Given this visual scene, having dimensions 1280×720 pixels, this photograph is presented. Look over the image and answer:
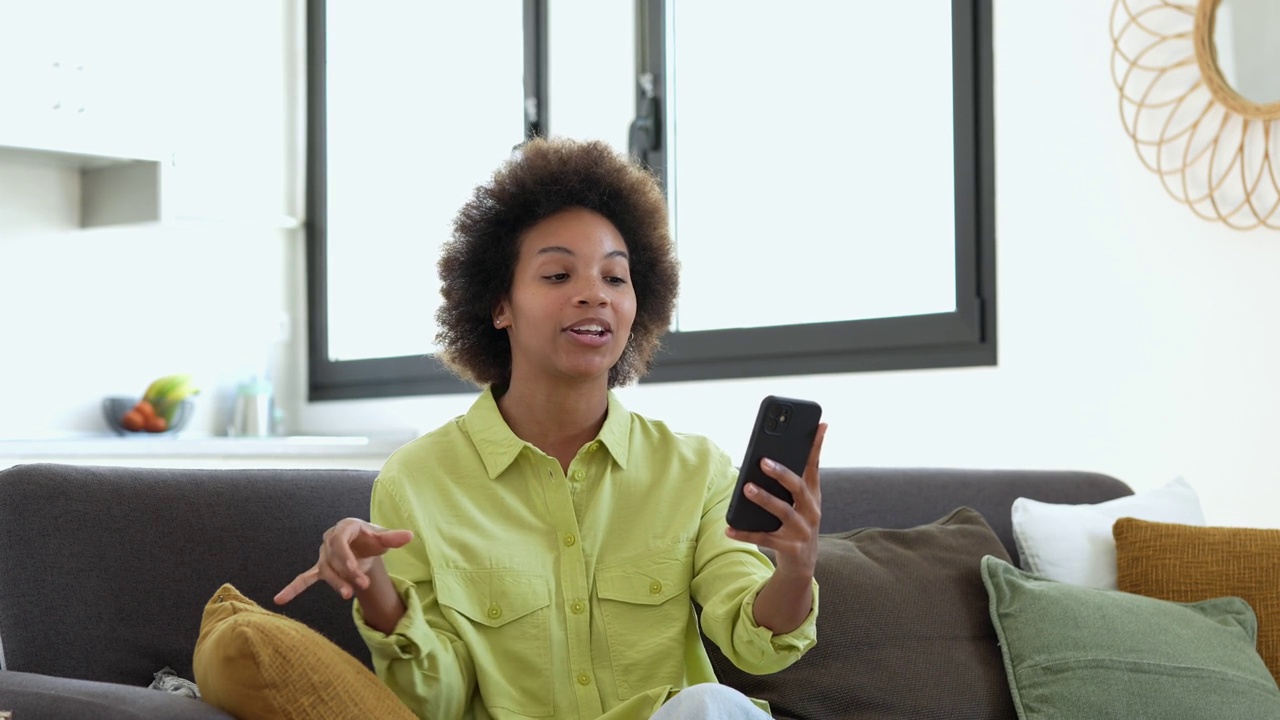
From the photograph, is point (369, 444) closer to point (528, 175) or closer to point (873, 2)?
point (873, 2)

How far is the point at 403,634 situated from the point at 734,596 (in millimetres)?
402

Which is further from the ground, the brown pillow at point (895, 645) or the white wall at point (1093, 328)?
the white wall at point (1093, 328)

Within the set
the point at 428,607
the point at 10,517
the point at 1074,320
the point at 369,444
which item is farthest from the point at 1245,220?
the point at 369,444

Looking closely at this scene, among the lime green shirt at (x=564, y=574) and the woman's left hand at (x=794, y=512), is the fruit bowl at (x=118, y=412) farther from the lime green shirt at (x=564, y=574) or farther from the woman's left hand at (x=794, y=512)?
the woman's left hand at (x=794, y=512)

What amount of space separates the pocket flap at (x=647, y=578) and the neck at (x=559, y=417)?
172mm

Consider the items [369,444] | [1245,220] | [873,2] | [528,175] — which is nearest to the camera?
[528,175]

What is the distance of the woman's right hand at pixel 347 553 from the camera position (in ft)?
4.84

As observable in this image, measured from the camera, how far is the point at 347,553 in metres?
1.47

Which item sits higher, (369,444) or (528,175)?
(528,175)

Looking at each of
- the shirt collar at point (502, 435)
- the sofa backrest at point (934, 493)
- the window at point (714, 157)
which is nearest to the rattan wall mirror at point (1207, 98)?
the window at point (714, 157)

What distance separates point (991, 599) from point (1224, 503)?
111 centimetres

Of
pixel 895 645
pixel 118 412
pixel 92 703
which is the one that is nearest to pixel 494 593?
pixel 92 703

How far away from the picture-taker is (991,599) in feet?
7.06

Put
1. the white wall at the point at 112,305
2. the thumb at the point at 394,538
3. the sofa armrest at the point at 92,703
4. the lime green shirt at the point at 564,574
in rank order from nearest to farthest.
Result: the sofa armrest at the point at 92,703 → the thumb at the point at 394,538 → the lime green shirt at the point at 564,574 → the white wall at the point at 112,305
